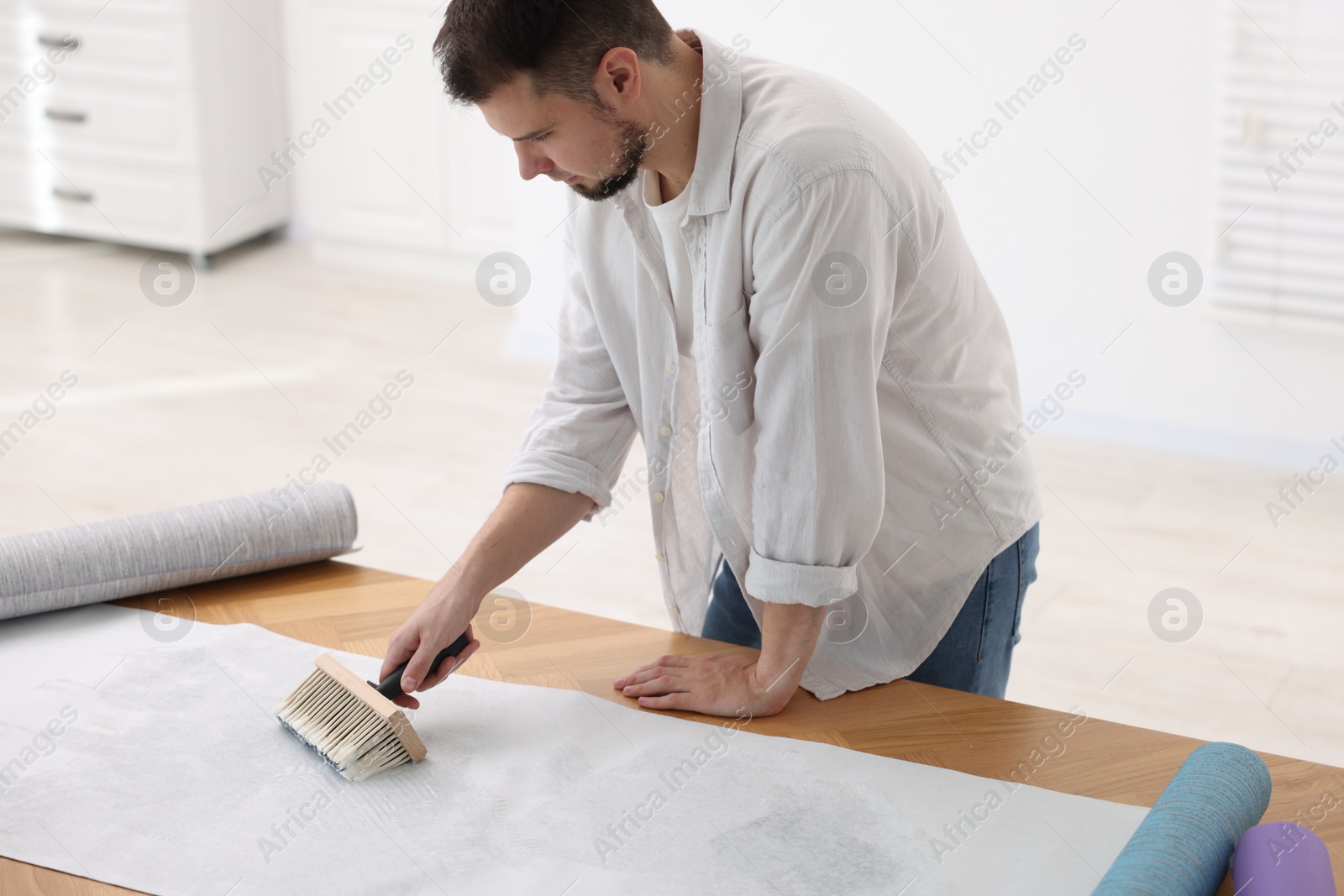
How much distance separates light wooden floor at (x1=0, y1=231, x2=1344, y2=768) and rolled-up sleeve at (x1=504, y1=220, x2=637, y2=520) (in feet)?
4.17

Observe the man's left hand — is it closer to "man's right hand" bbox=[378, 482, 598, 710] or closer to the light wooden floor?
"man's right hand" bbox=[378, 482, 598, 710]

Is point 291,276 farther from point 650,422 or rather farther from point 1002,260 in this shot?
point 650,422

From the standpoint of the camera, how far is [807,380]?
1.01m

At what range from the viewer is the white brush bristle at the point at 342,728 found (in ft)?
3.24

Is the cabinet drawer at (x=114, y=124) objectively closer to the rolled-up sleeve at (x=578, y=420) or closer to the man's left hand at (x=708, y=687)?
the rolled-up sleeve at (x=578, y=420)

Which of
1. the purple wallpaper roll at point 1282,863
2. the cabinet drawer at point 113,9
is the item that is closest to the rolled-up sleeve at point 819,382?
the purple wallpaper roll at point 1282,863

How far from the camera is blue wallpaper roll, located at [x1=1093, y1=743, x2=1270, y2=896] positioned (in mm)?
816

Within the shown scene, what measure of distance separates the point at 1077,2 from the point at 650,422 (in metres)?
2.14

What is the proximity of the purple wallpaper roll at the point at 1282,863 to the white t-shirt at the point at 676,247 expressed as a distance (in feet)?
2.03

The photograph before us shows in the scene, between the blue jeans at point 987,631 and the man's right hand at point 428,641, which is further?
the blue jeans at point 987,631

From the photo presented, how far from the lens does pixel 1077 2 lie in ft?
9.54

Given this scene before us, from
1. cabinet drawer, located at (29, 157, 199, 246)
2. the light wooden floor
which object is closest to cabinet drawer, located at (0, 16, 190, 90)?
cabinet drawer, located at (29, 157, 199, 246)

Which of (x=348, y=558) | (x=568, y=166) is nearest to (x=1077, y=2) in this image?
(x=348, y=558)

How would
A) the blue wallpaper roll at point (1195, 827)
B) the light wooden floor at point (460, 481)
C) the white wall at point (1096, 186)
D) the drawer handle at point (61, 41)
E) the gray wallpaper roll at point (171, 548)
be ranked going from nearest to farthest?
1. the blue wallpaper roll at point (1195, 827)
2. the gray wallpaper roll at point (171, 548)
3. the light wooden floor at point (460, 481)
4. the white wall at point (1096, 186)
5. the drawer handle at point (61, 41)
